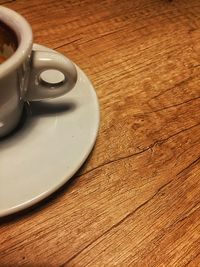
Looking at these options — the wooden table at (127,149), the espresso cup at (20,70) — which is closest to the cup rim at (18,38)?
the espresso cup at (20,70)

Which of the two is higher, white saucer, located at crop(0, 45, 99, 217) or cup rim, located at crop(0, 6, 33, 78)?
cup rim, located at crop(0, 6, 33, 78)

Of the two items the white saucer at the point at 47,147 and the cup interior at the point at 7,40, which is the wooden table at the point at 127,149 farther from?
the cup interior at the point at 7,40

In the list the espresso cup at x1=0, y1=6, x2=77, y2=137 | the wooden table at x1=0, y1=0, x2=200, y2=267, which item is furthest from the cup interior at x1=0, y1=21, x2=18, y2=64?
the wooden table at x1=0, y1=0, x2=200, y2=267

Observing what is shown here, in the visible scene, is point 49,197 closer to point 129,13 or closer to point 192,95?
point 192,95

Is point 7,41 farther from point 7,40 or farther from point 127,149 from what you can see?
point 127,149

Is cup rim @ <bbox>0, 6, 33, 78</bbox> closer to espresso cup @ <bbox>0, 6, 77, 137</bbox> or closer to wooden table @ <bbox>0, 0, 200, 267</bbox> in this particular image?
espresso cup @ <bbox>0, 6, 77, 137</bbox>

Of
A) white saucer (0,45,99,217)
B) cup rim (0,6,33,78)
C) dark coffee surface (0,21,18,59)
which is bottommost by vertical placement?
white saucer (0,45,99,217)

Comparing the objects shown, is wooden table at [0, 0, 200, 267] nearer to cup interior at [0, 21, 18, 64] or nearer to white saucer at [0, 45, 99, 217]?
white saucer at [0, 45, 99, 217]

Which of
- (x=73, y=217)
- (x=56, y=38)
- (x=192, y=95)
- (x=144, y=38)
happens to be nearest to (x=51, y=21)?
(x=56, y=38)
